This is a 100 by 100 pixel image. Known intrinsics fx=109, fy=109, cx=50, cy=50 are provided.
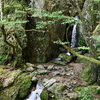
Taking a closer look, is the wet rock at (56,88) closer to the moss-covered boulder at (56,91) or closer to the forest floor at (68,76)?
the moss-covered boulder at (56,91)

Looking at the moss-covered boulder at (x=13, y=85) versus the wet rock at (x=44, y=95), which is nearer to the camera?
the moss-covered boulder at (x=13, y=85)

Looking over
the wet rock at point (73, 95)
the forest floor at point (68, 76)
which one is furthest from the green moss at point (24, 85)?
the wet rock at point (73, 95)

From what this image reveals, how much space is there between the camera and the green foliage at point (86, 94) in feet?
15.8

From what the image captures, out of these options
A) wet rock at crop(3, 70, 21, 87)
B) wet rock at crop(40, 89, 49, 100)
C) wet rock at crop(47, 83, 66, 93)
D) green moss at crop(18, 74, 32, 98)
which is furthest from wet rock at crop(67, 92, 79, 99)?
wet rock at crop(3, 70, 21, 87)

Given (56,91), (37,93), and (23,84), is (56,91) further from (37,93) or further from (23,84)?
(23,84)

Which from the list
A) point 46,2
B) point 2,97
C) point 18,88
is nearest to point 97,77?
point 18,88

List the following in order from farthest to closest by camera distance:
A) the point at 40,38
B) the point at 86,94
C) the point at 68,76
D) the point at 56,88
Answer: the point at 40,38 → the point at 68,76 → the point at 56,88 → the point at 86,94

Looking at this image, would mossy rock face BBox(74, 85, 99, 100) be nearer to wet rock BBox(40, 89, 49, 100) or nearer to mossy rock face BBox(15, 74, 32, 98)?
wet rock BBox(40, 89, 49, 100)

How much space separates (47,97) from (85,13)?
4990 mm

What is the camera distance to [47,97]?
520cm

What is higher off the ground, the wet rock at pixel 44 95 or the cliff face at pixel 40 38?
the cliff face at pixel 40 38

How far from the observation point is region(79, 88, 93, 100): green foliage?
15.8 ft

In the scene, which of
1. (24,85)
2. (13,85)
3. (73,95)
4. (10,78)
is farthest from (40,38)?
(73,95)

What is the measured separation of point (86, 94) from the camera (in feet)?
16.3
